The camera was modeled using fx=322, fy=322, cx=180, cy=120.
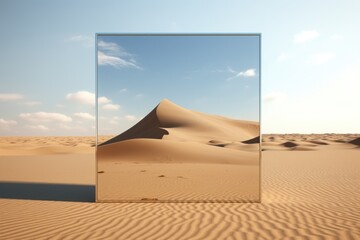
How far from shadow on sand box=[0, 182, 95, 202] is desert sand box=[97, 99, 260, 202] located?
63 centimetres

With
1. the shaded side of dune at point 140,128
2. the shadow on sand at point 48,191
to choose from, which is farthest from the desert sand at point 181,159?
the shadow on sand at point 48,191

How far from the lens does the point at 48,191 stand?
35.1ft

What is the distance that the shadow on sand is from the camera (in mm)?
9461

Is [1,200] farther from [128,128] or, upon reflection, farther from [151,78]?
[151,78]

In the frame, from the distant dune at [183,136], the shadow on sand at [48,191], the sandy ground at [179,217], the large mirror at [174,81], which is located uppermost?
the large mirror at [174,81]

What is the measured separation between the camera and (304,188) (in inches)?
453

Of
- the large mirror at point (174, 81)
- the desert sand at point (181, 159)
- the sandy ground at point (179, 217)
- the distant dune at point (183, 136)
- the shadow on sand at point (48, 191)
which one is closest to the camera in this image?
the sandy ground at point (179, 217)

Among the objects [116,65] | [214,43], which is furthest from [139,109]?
[214,43]

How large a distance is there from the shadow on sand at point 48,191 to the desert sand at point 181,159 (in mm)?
627

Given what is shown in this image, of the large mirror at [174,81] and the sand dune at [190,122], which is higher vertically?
the large mirror at [174,81]

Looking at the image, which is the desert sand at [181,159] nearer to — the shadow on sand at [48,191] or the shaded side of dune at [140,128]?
the shaded side of dune at [140,128]

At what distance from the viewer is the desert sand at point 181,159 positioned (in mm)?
8773

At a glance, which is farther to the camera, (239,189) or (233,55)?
(239,189)

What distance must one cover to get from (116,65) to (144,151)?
7.60m
